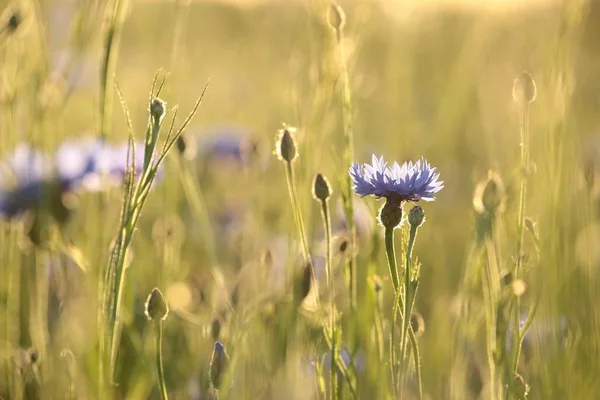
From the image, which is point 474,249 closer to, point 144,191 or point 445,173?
point 144,191

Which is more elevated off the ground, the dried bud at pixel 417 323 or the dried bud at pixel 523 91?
Result: the dried bud at pixel 523 91

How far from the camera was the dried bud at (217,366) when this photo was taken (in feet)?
1.99

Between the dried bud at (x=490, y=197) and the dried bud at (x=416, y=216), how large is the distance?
4.8 inches

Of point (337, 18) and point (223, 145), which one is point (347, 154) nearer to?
point (337, 18)

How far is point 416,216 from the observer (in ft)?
1.97

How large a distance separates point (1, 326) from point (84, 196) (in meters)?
0.39

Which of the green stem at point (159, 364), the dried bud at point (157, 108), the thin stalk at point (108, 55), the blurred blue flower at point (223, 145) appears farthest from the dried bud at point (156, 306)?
the blurred blue flower at point (223, 145)

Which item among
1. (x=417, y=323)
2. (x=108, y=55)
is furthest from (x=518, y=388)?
(x=108, y=55)

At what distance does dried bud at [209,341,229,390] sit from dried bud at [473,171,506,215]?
0.83 feet

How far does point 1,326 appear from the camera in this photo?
99 cm

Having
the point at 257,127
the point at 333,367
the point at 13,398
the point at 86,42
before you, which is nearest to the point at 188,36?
the point at 257,127

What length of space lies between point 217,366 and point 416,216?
7.2 inches

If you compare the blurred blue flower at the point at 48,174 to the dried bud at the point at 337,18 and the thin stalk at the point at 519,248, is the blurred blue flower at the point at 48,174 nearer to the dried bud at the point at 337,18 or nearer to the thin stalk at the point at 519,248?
the dried bud at the point at 337,18

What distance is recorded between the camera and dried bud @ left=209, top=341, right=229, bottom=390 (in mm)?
605
